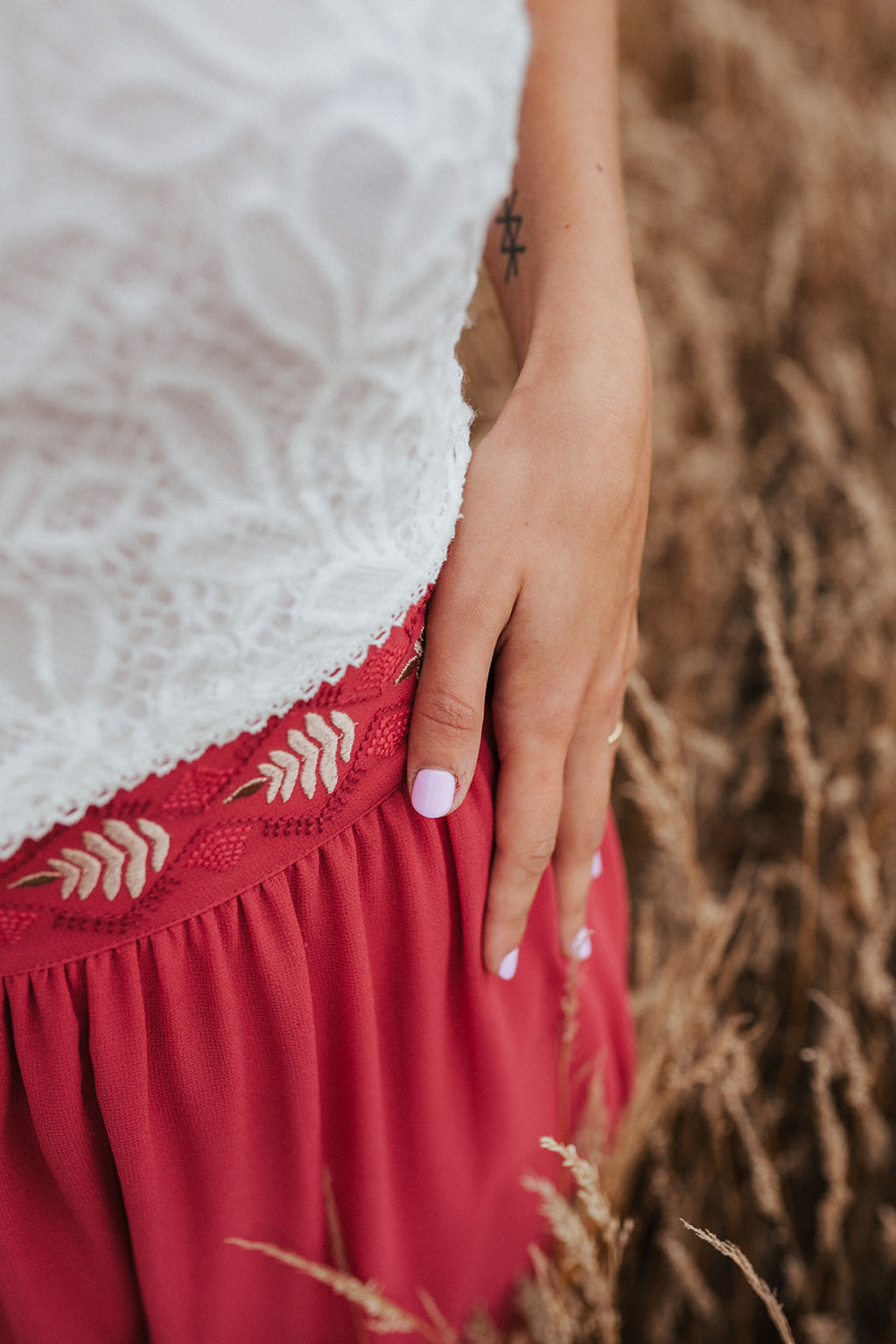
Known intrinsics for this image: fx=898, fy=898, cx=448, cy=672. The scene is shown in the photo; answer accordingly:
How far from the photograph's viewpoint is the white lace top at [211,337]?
11.6 inches

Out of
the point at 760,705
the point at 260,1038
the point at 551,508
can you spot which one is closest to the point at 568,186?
the point at 551,508

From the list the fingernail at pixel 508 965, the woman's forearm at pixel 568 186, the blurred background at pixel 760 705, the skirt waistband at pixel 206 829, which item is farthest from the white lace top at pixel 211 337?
the blurred background at pixel 760 705

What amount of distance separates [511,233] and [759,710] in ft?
3.06

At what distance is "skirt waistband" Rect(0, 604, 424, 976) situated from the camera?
440 mm

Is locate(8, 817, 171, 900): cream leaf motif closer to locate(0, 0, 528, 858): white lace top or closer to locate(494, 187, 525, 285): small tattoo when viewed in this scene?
locate(0, 0, 528, 858): white lace top

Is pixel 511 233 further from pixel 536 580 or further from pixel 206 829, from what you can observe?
pixel 206 829

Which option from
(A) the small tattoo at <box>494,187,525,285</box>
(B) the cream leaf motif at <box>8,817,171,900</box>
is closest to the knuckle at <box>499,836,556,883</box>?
(B) the cream leaf motif at <box>8,817,171,900</box>

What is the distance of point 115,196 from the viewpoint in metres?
0.30

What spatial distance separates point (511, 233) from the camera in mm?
587

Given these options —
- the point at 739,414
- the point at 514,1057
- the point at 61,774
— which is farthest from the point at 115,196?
the point at 739,414

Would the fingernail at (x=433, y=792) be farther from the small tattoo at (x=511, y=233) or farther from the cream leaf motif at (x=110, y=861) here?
the small tattoo at (x=511, y=233)

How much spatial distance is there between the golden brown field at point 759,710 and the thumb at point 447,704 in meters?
0.23

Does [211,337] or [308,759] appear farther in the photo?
[308,759]

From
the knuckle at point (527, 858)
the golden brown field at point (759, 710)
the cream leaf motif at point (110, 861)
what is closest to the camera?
the cream leaf motif at point (110, 861)
